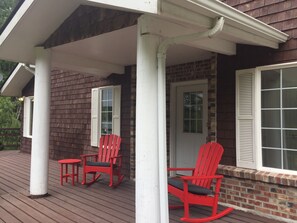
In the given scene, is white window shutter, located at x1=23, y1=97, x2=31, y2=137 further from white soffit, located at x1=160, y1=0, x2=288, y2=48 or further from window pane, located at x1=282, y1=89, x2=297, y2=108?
window pane, located at x1=282, y1=89, x2=297, y2=108

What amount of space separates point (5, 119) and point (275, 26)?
1167 centimetres

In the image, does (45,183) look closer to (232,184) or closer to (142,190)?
(142,190)

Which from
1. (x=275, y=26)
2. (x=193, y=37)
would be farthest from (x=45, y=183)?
(x=275, y=26)

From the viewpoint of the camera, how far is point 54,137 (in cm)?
839

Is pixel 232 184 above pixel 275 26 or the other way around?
the other way around

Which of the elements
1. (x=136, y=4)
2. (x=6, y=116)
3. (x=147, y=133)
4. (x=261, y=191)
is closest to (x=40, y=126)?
(x=147, y=133)

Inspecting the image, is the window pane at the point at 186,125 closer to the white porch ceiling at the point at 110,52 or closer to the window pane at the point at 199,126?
the window pane at the point at 199,126

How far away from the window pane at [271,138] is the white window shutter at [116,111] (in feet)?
10.2

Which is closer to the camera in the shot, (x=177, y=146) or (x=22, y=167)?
(x=177, y=146)

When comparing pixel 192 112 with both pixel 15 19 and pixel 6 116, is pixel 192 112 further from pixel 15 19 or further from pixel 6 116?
pixel 6 116

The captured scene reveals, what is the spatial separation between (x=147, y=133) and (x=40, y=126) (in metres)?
2.29

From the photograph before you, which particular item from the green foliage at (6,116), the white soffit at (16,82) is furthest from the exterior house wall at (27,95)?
the green foliage at (6,116)

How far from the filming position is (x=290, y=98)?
141 inches

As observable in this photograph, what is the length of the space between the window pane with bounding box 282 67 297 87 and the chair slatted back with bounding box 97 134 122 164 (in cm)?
300
